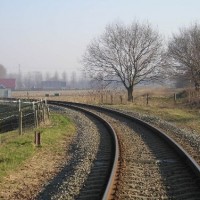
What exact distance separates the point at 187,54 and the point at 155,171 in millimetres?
50098

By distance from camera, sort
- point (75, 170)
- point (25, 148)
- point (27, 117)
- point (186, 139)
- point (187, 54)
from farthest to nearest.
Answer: point (187, 54), point (27, 117), point (186, 139), point (25, 148), point (75, 170)

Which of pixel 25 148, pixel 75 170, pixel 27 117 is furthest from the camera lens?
pixel 27 117

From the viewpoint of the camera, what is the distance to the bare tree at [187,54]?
57.0 meters

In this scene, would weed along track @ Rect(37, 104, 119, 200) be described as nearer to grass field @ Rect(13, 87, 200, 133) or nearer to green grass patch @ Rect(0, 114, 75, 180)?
green grass patch @ Rect(0, 114, 75, 180)

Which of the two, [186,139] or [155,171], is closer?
[155,171]

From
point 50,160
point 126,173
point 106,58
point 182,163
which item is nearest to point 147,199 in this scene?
point 126,173

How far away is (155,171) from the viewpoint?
1148 cm

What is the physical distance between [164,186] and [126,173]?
1.54 metres

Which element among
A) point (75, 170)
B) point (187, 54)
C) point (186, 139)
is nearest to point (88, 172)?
point (75, 170)

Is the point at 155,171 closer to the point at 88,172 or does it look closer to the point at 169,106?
the point at 88,172

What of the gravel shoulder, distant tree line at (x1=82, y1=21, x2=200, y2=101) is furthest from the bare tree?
the gravel shoulder

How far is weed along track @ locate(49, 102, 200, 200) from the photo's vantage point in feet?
30.0

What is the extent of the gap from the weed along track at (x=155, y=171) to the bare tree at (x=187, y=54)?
40.2 metres

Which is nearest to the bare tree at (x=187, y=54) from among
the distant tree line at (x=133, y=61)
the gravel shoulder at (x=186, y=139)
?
the distant tree line at (x=133, y=61)
